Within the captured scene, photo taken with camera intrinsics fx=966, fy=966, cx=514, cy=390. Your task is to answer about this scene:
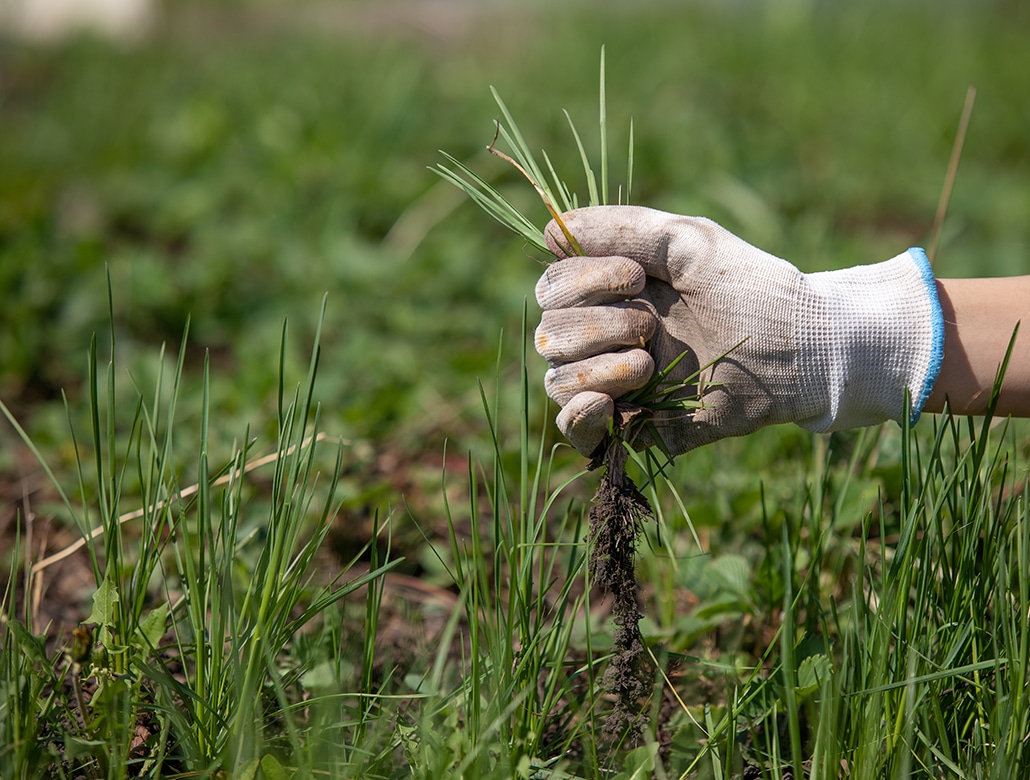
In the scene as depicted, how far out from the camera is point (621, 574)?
1.20m

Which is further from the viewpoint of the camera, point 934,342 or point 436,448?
point 436,448

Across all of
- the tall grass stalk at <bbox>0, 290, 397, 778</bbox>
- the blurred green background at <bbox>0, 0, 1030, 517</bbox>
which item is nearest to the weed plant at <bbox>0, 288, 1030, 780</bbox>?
the tall grass stalk at <bbox>0, 290, 397, 778</bbox>

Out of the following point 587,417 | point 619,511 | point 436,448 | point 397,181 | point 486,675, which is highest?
point 397,181

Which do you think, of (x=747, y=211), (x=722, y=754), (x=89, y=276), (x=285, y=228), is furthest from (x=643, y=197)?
(x=722, y=754)

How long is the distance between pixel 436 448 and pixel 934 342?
132 centimetres

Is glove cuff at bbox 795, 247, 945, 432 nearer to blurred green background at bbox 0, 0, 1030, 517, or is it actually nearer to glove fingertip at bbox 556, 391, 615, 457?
glove fingertip at bbox 556, 391, 615, 457

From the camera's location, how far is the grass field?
3.60ft

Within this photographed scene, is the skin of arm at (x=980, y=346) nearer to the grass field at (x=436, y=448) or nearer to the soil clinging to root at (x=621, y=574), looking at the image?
the grass field at (x=436, y=448)

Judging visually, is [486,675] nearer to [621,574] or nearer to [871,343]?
[621,574]

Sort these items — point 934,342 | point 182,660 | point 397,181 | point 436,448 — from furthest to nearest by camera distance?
1. point 397,181
2. point 436,448
3. point 934,342
4. point 182,660

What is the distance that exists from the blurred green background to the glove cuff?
665 mm

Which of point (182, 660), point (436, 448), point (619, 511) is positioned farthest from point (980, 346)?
point (436, 448)

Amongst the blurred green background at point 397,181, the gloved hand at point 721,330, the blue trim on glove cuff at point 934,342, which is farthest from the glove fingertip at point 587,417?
the blurred green background at point 397,181

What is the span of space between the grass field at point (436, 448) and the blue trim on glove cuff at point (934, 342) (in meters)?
0.09
